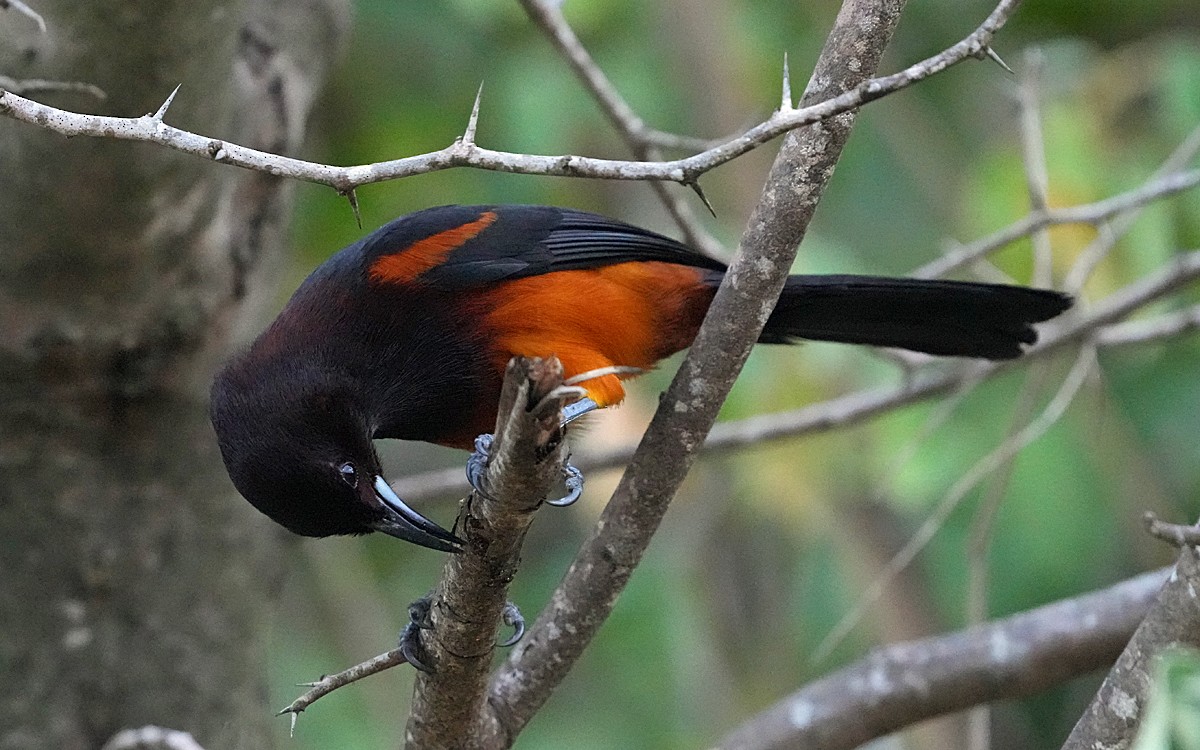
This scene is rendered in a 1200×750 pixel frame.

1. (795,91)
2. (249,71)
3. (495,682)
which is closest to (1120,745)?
(495,682)

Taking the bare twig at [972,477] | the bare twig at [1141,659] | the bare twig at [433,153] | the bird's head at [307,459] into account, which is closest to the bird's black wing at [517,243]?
the bird's head at [307,459]

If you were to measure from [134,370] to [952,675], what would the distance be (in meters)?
2.28

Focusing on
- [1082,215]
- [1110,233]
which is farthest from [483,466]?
[1110,233]

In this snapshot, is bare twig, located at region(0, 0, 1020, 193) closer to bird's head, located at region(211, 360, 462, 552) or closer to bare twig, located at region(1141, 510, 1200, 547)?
bare twig, located at region(1141, 510, 1200, 547)

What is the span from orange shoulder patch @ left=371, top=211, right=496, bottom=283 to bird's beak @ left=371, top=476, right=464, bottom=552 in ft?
2.01

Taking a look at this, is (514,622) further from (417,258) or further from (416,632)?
(417,258)

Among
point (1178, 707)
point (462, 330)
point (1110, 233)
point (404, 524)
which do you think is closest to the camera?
point (1178, 707)

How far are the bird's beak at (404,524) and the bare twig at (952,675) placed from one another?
3.61ft

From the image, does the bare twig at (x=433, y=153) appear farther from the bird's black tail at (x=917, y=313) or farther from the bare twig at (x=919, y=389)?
the bare twig at (x=919, y=389)

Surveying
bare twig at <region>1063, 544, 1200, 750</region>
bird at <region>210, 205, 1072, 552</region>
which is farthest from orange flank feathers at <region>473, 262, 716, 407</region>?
bare twig at <region>1063, 544, 1200, 750</region>

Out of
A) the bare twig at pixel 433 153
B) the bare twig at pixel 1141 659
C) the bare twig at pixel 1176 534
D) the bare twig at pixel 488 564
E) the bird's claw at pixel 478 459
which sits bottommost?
the bare twig at pixel 1141 659

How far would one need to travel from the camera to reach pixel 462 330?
331 cm

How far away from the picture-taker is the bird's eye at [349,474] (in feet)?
9.49

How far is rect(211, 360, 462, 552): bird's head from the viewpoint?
287 centimetres
